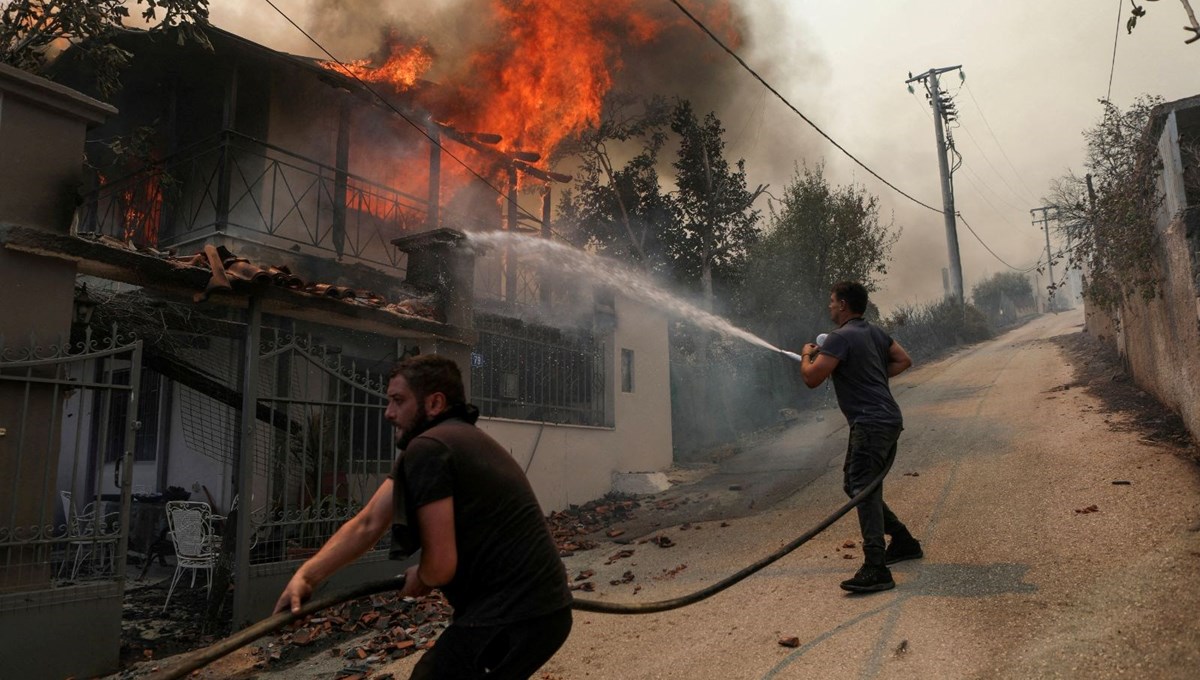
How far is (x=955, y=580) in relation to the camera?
472 cm

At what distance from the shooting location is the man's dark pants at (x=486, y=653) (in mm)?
2266

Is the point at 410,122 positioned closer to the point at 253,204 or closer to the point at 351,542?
the point at 253,204

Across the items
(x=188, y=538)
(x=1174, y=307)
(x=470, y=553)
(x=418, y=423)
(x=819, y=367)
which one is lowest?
(x=188, y=538)

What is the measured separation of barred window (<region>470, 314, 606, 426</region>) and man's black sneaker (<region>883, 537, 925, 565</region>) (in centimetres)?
608

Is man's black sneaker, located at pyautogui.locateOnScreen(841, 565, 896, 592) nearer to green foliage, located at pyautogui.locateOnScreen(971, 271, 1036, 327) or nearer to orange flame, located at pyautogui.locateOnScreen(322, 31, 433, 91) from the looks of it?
orange flame, located at pyautogui.locateOnScreen(322, 31, 433, 91)

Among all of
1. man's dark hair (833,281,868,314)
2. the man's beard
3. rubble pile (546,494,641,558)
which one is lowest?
Answer: rubble pile (546,494,641,558)

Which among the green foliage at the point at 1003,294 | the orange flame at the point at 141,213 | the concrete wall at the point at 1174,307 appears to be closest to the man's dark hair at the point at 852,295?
the concrete wall at the point at 1174,307

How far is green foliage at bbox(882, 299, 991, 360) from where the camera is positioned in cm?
2653

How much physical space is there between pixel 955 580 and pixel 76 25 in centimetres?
937

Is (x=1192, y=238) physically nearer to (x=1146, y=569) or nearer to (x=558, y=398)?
(x=1146, y=569)

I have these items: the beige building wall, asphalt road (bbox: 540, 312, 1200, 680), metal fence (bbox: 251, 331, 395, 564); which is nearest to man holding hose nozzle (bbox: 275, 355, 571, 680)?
asphalt road (bbox: 540, 312, 1200, 680)

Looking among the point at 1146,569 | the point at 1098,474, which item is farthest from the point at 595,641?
the point at 1098,474

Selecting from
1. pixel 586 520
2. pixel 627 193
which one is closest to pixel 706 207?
pixel 627 193

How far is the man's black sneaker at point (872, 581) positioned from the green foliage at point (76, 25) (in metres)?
8.02
